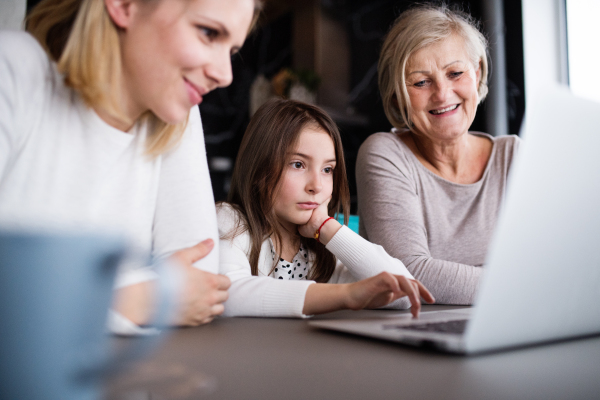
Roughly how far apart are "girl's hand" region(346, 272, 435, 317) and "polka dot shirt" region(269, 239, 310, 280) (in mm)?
467

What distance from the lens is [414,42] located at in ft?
4.55

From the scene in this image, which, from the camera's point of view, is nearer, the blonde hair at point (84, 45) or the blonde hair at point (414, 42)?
the blonde hair at point (84, 45)

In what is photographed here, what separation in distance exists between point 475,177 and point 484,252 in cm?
25

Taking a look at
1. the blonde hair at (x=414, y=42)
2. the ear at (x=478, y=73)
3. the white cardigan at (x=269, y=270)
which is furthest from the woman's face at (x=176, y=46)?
the ear at (x=478, y=73)

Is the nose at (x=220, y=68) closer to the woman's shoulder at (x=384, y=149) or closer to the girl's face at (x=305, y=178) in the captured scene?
the girl's face at (x=305, y=178)

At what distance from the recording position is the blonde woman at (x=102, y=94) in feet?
2.20

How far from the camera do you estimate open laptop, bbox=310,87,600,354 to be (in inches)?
14.7

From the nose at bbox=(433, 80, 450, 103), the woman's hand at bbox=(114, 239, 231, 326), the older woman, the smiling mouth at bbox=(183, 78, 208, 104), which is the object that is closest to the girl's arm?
the woman's hand at bbox=(114, 239, 231, 326)

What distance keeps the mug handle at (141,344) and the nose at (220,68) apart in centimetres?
51

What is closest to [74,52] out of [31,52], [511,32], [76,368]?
[31,52]

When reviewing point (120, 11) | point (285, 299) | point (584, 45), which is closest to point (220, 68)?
point (120, 11)

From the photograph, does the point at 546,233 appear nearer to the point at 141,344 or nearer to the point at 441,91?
the point at 141,344

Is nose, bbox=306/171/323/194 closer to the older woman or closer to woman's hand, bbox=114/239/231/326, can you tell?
the older woman

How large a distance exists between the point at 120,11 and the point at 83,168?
25 centimetres
